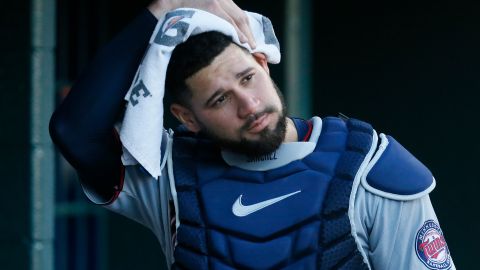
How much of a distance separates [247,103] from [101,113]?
40 cm

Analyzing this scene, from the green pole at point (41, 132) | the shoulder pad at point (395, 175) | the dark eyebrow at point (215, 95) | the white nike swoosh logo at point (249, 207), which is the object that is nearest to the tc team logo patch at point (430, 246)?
the shoulder pad at point (395, 175)

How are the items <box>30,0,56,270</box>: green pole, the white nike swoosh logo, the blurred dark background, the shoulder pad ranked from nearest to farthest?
the shoulder pad < the white nike swoosh logo < <box>30,0,56,270</box>: green pole < the blurred dark background

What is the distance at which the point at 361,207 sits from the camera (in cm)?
238

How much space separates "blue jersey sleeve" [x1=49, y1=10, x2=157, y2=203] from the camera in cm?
253

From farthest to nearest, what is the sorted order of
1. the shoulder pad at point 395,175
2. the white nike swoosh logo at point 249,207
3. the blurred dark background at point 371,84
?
the blurred dark background at point 371,84
the white nike swoosh logo at point 249,207
the shoulder pad at point 395,175

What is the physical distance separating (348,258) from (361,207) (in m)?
0.12

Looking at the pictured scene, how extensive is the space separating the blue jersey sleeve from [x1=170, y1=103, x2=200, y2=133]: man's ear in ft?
0.50

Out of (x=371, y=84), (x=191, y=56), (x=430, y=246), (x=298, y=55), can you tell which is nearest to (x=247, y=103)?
(x=191, y=56)

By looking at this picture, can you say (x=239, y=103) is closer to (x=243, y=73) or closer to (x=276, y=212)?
(x=243, y=73)

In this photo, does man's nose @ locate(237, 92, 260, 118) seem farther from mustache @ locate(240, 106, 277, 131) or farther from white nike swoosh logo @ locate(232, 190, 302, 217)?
white nike swoosh logo @ locate(232, 190, 302, 217)

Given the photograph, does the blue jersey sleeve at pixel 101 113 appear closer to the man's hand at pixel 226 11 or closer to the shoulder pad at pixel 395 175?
the man's hand at pixel 226 11

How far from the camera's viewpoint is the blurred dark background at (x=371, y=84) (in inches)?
225

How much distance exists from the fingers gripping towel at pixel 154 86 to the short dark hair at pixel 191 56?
0.06 ft

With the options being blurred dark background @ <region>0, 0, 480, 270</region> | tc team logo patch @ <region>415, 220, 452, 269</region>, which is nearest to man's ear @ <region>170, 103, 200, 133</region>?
tc team logo patch @ <region>415, 220, 452, 269</region>
